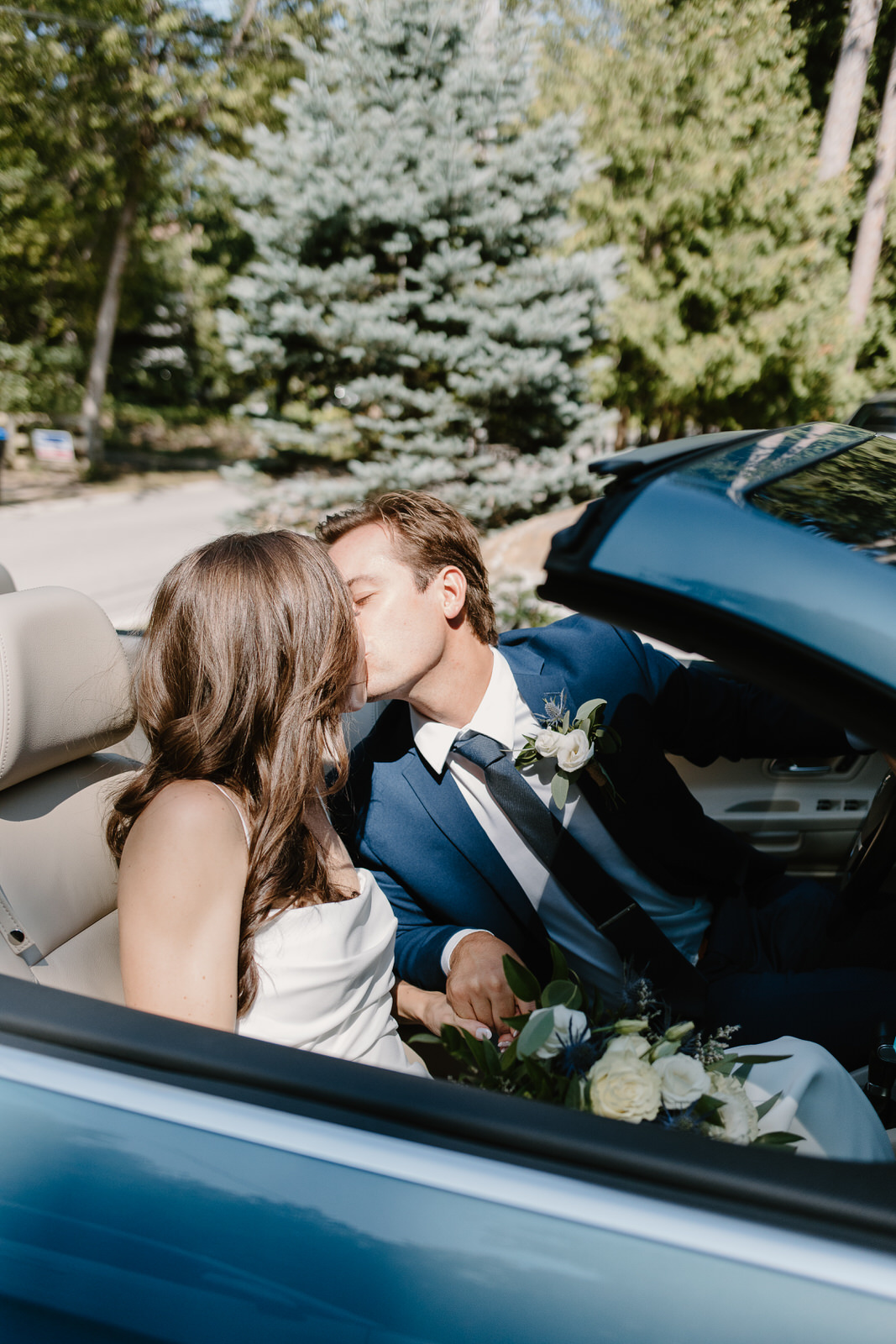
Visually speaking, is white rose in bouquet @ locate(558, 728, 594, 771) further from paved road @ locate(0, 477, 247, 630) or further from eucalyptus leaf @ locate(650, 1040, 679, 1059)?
paved road @ locate(0, 477, 247, 630)

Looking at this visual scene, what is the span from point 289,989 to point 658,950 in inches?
31.0

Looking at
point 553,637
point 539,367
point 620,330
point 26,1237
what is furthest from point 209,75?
point 26,1237

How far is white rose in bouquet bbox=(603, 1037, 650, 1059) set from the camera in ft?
4.01

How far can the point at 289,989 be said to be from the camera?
5.16ft

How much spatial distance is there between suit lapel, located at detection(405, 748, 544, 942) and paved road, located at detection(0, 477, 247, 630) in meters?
5.82

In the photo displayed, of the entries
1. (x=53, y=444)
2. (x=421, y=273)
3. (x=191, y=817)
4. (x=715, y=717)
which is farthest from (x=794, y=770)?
(x=53, y=444)

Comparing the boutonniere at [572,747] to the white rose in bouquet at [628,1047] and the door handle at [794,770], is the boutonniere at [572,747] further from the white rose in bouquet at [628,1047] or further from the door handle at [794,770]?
the door handle at [794,770]

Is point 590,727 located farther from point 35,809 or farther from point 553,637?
point 35,809

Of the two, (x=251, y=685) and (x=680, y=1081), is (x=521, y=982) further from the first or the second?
(x=251, y=685)

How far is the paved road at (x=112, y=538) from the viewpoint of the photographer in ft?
31.3

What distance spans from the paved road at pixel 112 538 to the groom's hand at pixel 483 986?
6150 mm

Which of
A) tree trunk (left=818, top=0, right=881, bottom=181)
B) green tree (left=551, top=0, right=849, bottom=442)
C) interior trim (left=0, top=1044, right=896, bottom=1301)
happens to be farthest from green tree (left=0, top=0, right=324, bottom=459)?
interior trim (left=0, top=1044, right=896, bottom=1301)

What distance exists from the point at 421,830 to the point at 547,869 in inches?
11.6

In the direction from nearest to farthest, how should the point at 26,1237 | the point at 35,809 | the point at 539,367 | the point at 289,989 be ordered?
1. the point at 26,1237
2. the point at 289,989
3. the point at 35,809
4. the point at 539,367
